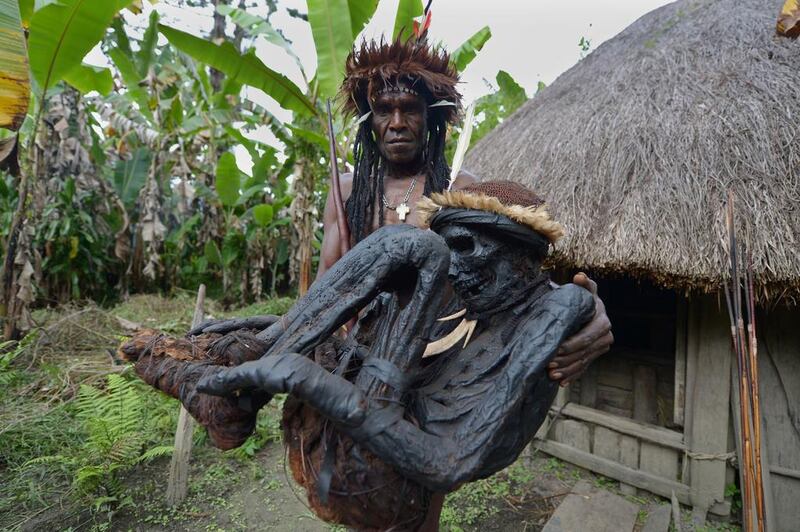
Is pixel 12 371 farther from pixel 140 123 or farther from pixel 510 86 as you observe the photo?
pixel 510 86

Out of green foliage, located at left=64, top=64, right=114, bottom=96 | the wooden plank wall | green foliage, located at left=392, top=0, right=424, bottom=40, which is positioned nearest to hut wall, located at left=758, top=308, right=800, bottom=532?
the wooden plank wall

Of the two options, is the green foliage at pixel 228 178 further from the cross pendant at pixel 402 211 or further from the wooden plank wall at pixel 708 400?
the wooden plank wall at pixel 708 400

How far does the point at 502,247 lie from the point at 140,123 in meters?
6.47

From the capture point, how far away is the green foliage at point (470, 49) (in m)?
3.98

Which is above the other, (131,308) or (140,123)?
(140,123)

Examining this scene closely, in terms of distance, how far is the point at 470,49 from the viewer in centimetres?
398

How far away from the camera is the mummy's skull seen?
0.93 m

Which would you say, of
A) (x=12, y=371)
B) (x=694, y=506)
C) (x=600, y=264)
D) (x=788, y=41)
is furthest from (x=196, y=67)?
(x=694, y=506)

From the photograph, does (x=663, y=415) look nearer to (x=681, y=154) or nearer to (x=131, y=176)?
(x=681, y=154)

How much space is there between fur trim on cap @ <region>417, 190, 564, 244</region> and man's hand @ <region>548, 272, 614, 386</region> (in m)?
0.21

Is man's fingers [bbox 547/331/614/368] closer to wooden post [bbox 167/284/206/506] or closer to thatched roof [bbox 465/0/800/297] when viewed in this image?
thatched roof [bbox 465/0/800/297]

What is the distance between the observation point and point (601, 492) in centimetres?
320

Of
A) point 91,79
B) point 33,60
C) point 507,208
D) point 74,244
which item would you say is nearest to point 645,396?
point 507,208

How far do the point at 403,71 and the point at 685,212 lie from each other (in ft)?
7.21
